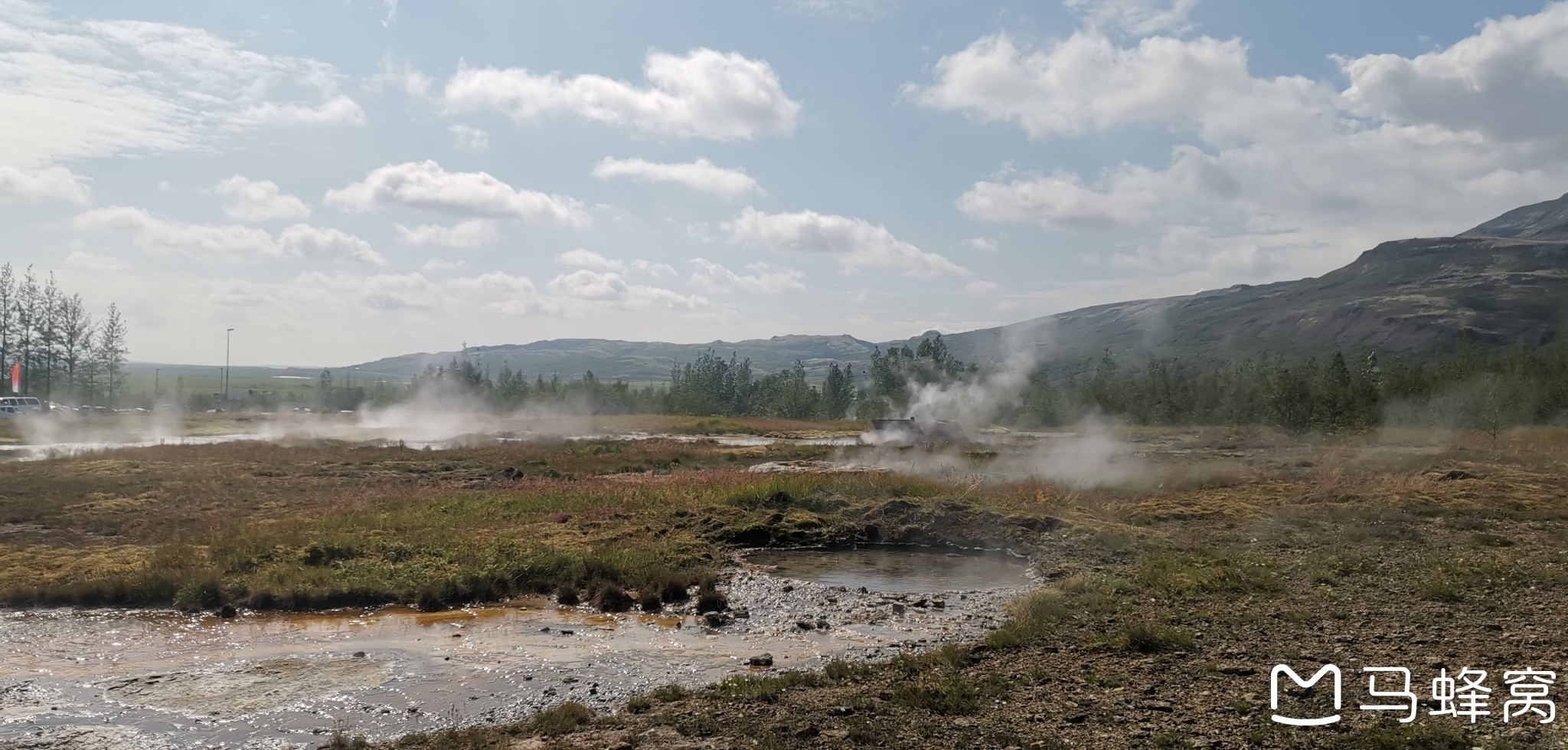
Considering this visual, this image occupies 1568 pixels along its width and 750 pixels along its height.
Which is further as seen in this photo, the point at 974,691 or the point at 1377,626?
the point at 1377,626

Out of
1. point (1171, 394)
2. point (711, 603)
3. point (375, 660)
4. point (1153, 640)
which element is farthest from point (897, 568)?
point (1171, 394)

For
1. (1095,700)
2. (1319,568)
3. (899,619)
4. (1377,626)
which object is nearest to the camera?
(1095,700)

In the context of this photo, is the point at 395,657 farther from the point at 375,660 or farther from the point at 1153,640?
the point at 1153,640

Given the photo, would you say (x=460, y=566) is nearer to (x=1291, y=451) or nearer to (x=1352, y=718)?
(x=1352, y=718)

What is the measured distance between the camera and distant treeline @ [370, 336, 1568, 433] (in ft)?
215

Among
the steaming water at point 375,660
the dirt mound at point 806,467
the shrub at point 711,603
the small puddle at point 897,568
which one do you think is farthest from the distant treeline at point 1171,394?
the steaming water at point 375,660

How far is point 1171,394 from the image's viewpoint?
93000 mm

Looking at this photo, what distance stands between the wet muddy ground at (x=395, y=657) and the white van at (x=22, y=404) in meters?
72.7

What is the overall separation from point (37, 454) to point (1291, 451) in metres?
65.0

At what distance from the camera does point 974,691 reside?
34.7 feet

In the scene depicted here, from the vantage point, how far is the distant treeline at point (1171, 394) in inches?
2581

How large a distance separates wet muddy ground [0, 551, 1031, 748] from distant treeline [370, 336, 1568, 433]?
58.7 m

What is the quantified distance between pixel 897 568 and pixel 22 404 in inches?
3272

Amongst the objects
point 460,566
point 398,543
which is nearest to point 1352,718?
point 460,566
